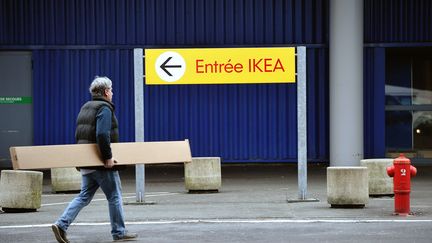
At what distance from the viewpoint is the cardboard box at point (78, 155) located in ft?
35.3

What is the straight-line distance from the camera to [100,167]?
1077 cm

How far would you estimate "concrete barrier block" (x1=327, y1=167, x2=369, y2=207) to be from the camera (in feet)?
47.6

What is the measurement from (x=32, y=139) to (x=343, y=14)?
913 cm

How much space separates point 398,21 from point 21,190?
1378 centimetres

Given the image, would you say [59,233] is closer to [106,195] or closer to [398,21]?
[106,195]

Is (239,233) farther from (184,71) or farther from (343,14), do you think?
(343,14)

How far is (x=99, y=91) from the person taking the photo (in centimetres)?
1103

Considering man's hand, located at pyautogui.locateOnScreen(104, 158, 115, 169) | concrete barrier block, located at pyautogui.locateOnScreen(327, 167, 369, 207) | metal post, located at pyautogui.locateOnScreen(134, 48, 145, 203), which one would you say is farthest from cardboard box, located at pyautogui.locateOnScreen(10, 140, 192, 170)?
metal post, located at pyautogui.locateOnScreen(134, 48, 145, 203)

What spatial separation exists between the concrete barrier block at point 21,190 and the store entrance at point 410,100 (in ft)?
44.7

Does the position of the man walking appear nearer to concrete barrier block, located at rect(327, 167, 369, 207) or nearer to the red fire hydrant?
the red fire hydrant

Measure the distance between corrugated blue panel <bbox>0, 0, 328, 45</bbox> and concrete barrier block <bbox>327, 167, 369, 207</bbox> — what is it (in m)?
11.1

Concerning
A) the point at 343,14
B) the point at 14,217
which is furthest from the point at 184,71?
the point at 343,14

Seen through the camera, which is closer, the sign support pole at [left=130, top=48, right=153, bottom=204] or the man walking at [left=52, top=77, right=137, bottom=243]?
the man walking at [left=52, top=77, right=137, bottom=243]

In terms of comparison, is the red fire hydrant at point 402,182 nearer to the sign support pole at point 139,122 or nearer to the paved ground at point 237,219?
the paved ground at point 237,219
